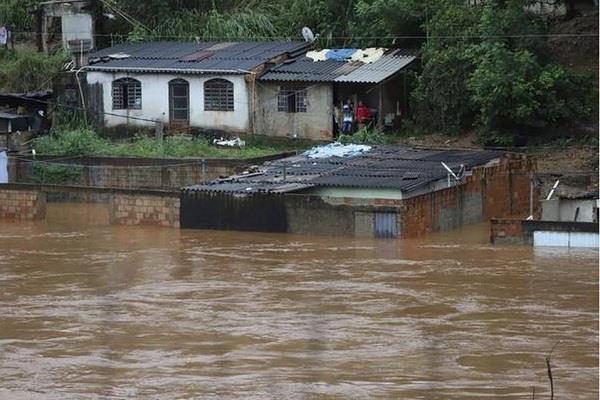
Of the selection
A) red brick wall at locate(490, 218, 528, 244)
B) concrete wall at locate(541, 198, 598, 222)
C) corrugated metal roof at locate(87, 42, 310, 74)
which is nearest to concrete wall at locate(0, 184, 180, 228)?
red brick wall at locate(490, 218, 528, 244)

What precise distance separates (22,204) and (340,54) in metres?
10.8

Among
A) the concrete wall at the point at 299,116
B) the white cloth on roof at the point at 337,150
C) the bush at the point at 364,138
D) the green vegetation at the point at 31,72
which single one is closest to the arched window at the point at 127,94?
the green vegetation at the point at 31,72

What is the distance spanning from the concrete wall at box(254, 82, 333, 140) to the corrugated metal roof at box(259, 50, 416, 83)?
0.36 m

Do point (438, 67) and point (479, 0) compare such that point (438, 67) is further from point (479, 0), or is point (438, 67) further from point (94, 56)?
point (94, 56)

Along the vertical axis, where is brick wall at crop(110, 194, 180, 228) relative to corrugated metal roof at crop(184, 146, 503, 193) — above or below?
below

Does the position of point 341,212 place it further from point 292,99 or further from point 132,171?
point 292,99

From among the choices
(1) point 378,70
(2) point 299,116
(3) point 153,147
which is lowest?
(3) point 153,147

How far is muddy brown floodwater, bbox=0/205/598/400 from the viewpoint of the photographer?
16.1m

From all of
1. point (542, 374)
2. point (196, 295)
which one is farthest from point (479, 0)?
point (542, 374)

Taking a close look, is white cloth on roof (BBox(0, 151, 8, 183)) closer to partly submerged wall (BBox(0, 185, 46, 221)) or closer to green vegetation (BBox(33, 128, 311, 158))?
green vegetation (BBox(33, 128, 311, 158))

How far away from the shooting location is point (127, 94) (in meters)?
38.2

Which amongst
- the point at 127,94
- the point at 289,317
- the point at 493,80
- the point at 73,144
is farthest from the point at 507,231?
the point at 127,94

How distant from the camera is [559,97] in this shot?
3322 centimetres

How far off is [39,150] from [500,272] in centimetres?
1619
